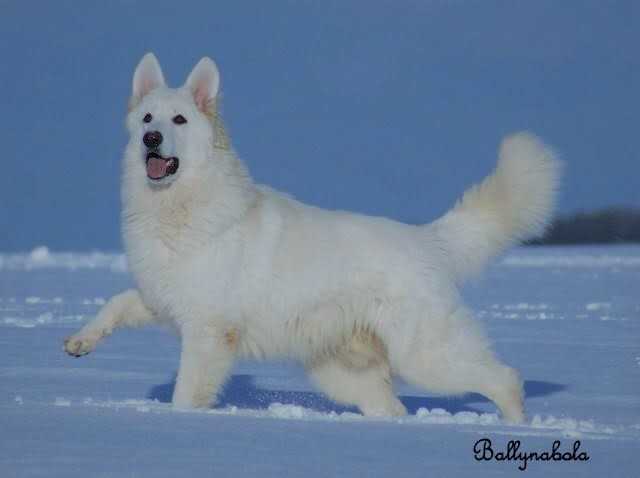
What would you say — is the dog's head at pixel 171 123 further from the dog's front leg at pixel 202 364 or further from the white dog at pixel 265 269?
the dog's front leg at pixel 202 364

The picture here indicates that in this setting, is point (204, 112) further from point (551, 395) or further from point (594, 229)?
point (594, 229)

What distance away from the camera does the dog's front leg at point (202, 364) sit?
6543mm

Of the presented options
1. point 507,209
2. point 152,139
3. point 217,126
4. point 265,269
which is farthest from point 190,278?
point 507,209

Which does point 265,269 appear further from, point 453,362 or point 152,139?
point 453,362

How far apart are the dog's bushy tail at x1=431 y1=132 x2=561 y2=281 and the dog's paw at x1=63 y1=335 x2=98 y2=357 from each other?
94.5 inches

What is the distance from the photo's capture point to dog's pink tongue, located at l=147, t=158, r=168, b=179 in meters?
7.07

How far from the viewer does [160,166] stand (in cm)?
709

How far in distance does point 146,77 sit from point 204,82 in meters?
0.41

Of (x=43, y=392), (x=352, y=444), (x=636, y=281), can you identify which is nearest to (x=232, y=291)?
(x=43, y=392)

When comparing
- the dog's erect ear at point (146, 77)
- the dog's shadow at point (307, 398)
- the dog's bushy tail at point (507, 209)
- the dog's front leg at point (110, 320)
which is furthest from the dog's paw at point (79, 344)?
the dog's bushy tail at point (507, 209)

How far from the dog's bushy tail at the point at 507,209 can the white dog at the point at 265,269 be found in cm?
1

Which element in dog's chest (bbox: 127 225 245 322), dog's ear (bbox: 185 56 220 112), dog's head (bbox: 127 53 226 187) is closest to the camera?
dog's chest (bbox: 127 225 245 322)

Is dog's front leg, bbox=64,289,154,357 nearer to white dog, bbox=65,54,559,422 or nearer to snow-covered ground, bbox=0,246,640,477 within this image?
white dog, bbox=65,54,559,422

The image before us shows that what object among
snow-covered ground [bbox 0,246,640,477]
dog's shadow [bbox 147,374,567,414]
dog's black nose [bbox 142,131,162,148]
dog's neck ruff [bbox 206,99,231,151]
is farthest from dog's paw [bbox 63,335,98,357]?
dog's neck ruff [bbox 206,99,231,151]
